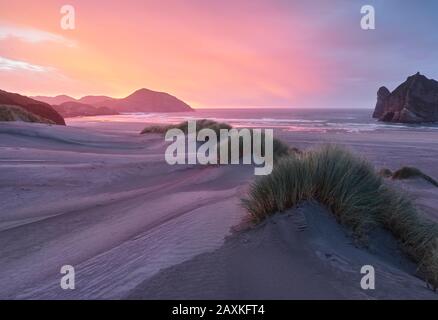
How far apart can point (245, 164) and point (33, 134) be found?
44.2 feet

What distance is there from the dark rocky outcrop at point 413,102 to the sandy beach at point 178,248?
7533cm

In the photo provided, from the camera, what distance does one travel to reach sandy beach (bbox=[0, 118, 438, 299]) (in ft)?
14.5

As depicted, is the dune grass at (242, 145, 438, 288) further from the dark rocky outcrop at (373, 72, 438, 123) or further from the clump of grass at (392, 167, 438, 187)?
the dark rocky outcrop at (373, 72, 438, 123)

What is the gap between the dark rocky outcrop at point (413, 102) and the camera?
265 feet

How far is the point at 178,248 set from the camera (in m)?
5.80

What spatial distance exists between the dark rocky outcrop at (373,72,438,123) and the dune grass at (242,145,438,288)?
77.5 metres

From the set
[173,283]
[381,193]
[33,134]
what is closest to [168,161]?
[33,134]

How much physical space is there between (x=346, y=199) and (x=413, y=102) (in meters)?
87.6

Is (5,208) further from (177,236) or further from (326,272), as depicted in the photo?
(326,272)

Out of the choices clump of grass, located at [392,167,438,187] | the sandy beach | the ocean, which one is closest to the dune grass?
the sandy beach

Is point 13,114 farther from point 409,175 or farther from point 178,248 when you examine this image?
point 178,248

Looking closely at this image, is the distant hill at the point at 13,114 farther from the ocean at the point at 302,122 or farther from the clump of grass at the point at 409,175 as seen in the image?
the clump of grass at the point at 409,175
